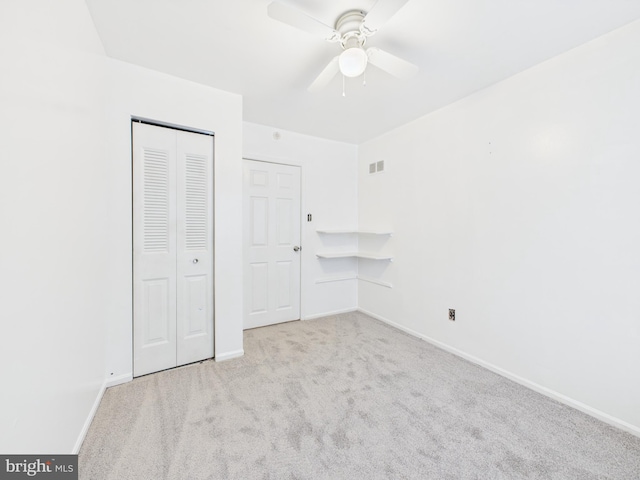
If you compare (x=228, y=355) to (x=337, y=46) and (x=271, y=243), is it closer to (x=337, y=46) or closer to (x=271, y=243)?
(x=271, y=243)

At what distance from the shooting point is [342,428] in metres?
1.67

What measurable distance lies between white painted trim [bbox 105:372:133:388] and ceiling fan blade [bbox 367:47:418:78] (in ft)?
9.77

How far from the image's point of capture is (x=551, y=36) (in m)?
1.76

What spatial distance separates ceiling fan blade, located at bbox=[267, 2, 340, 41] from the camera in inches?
50.7

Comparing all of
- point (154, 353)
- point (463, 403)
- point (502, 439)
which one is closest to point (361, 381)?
point (463, 403)

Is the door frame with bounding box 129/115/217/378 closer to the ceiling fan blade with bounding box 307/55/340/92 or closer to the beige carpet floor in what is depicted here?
the beige carpet floor

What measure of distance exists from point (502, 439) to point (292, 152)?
3431 millimetres

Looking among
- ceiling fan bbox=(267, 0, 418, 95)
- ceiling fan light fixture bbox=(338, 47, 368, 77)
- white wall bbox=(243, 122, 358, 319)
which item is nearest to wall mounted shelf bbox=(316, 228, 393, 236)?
white wall bbox=(243, 122, 358, 319)

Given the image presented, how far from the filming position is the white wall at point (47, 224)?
2.96ft

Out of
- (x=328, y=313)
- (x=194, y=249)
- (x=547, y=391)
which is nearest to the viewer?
(x=547, y=391)

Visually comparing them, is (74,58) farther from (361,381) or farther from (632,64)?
(632,64)

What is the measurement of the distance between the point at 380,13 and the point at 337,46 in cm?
61

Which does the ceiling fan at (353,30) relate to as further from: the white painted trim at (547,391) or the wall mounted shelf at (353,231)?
the white painted trim at (547,391)

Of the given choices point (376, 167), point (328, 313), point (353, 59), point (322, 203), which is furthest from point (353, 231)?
point (353, 59)
